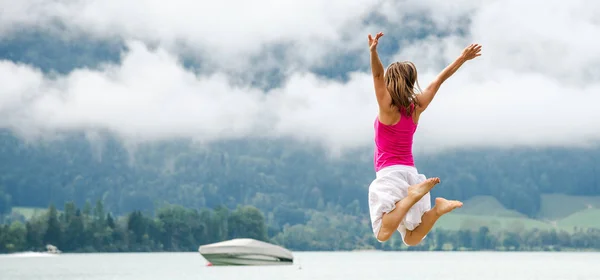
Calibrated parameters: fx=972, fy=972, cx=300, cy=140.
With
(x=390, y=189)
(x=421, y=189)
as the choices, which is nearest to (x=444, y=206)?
(x=421, y=189)

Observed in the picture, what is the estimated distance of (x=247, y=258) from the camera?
14150cm

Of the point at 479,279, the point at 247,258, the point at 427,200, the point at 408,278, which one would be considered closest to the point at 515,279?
the point at 479,279

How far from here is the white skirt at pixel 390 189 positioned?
1474 cm

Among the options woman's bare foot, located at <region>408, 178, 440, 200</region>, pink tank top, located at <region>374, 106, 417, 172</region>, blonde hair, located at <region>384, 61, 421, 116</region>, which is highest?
blonde hair, located at <region>384, 61, 421, 116</region>

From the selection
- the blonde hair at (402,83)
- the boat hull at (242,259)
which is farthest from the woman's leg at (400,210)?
the boat hull at (242,259)

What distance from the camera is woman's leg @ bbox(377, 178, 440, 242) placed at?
14.4 meters

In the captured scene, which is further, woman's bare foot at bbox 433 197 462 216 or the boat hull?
the boat hull

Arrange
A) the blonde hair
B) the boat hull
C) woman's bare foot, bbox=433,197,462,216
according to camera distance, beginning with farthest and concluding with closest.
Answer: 1. the boat hull
2. woman's bare foot, bbox=433,197,462,216
3. the blonde hair

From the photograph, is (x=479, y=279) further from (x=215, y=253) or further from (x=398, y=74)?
(x=398, y=74)

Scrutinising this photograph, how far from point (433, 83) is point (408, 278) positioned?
11842cm

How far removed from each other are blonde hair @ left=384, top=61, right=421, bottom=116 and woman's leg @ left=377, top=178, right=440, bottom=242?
3.90 ft

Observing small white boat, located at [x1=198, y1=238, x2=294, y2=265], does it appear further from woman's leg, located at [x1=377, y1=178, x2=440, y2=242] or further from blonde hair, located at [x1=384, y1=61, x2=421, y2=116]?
blonde hair, located at [x1=384, y1=61, x2=421, y2=116]

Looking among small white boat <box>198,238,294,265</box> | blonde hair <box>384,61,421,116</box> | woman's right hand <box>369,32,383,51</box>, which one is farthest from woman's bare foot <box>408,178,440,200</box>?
small white boat <box>198,238,294,265</box>

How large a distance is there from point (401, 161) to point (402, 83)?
1.31 meters
